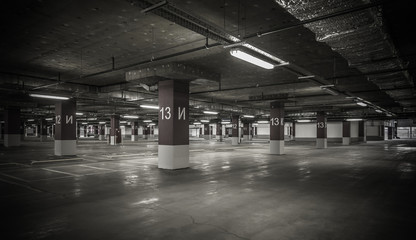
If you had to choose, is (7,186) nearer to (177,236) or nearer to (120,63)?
(120,63)

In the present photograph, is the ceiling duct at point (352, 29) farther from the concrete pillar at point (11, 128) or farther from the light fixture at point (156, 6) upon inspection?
the concrete pillar at point (11, 128)

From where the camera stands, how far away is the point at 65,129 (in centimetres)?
1727

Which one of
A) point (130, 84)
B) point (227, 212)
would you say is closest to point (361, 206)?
point (227, 212)

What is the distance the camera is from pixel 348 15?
4.85 m

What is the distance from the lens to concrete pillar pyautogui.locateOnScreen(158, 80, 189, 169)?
11.8 m

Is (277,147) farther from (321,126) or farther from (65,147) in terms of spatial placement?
(65,147)

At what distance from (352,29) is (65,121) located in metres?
17.7

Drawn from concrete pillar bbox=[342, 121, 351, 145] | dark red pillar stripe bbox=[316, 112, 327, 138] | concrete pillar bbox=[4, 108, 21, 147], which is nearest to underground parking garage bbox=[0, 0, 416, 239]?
dark red pillar stripe bbox=[316, 112, 327, 138]

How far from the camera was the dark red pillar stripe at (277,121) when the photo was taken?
68.2 ft

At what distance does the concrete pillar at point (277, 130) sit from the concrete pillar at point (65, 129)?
14.9m

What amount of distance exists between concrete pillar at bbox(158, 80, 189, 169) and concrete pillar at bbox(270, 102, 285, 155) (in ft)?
34.7

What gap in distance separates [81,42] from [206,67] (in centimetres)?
513

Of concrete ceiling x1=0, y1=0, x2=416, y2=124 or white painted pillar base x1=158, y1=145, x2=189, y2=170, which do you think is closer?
concrete ceiling x1=0, y1=0, x2=416, y2=124

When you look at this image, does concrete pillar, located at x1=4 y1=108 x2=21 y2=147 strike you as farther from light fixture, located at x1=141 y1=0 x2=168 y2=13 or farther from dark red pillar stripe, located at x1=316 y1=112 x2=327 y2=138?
dark red pillar stripe, located at x1=316 y1=112 x2=327 y2=138
